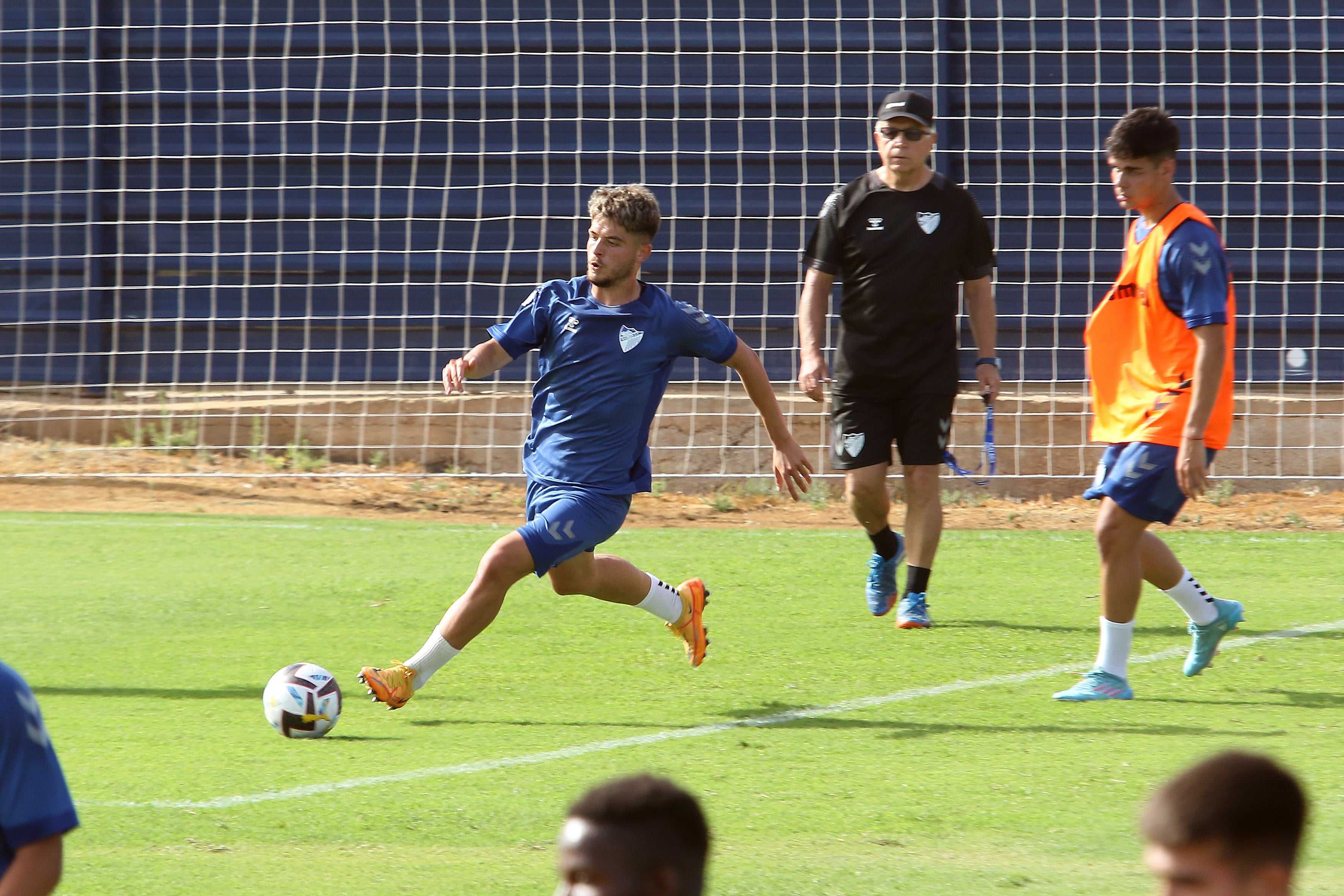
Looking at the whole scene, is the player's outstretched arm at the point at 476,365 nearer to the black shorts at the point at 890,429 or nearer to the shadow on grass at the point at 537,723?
the shadow on grass at the point at 537,723

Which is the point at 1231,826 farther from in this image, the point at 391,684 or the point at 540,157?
the point at 540,157

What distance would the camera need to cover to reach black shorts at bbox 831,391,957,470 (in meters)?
6.37

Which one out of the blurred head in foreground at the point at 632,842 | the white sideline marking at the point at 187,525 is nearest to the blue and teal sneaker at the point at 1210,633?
the blurred head in foreground at the point at 632,842

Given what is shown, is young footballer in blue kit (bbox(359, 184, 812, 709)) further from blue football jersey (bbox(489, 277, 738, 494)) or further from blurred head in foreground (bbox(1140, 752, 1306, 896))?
blurred head in foreground (bbox(1140, 752, 1306, 896))

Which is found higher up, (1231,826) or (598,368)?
(598,368)

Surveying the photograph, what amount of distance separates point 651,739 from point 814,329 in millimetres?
2303

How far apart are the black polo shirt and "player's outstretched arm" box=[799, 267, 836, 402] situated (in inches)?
2.5

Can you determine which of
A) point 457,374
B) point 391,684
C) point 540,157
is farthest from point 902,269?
point 540,157

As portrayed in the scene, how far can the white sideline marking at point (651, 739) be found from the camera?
3.94m

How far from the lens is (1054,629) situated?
6.26m

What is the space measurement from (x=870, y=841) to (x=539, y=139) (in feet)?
29.4

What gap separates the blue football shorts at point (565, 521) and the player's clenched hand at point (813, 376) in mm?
1226

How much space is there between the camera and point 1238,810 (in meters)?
1.14

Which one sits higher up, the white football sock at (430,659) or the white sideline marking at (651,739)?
the white football sock at (430,659)
